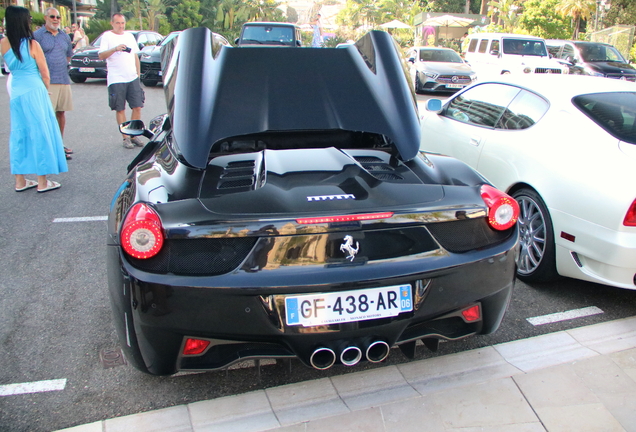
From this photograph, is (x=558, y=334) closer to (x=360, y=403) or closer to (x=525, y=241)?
(x=525, y=241)

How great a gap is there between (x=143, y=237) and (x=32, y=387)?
42.0 inches

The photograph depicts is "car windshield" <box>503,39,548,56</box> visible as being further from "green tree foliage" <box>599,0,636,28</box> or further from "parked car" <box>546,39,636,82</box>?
"green tree foliage" <box>599,0,636,28</box>

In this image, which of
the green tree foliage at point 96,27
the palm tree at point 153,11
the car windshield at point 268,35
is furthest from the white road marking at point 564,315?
the palm tree at point 153,11

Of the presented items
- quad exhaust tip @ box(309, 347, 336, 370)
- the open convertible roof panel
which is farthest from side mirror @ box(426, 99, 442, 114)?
quad exhaust tip @ box(309, 347, 336, 370)

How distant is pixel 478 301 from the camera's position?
92.0 inches

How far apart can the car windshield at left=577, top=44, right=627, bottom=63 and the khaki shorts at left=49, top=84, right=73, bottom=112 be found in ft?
52.5

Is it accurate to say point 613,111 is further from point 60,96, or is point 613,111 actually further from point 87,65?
point 87,65

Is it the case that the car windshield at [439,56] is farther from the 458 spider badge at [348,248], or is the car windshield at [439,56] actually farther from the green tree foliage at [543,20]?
the green tree foliage at [543,20]

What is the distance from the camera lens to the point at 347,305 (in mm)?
2088

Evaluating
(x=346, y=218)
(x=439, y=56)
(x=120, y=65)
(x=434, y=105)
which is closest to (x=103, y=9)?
(x=439, y=56)

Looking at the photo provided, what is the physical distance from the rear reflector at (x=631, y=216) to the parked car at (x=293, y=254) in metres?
0.94

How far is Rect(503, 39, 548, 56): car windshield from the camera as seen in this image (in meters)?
17.0

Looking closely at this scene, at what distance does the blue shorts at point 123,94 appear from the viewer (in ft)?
24.7

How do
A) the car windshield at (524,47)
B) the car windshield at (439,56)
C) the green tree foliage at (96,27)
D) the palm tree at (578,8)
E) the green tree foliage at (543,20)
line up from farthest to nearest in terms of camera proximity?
the palm tree at (578,8) → the green tree foliage at (543,20) → the green tree foliage at (96,27) → the car windshield at (439,56) → the car windshield at (524,47)
